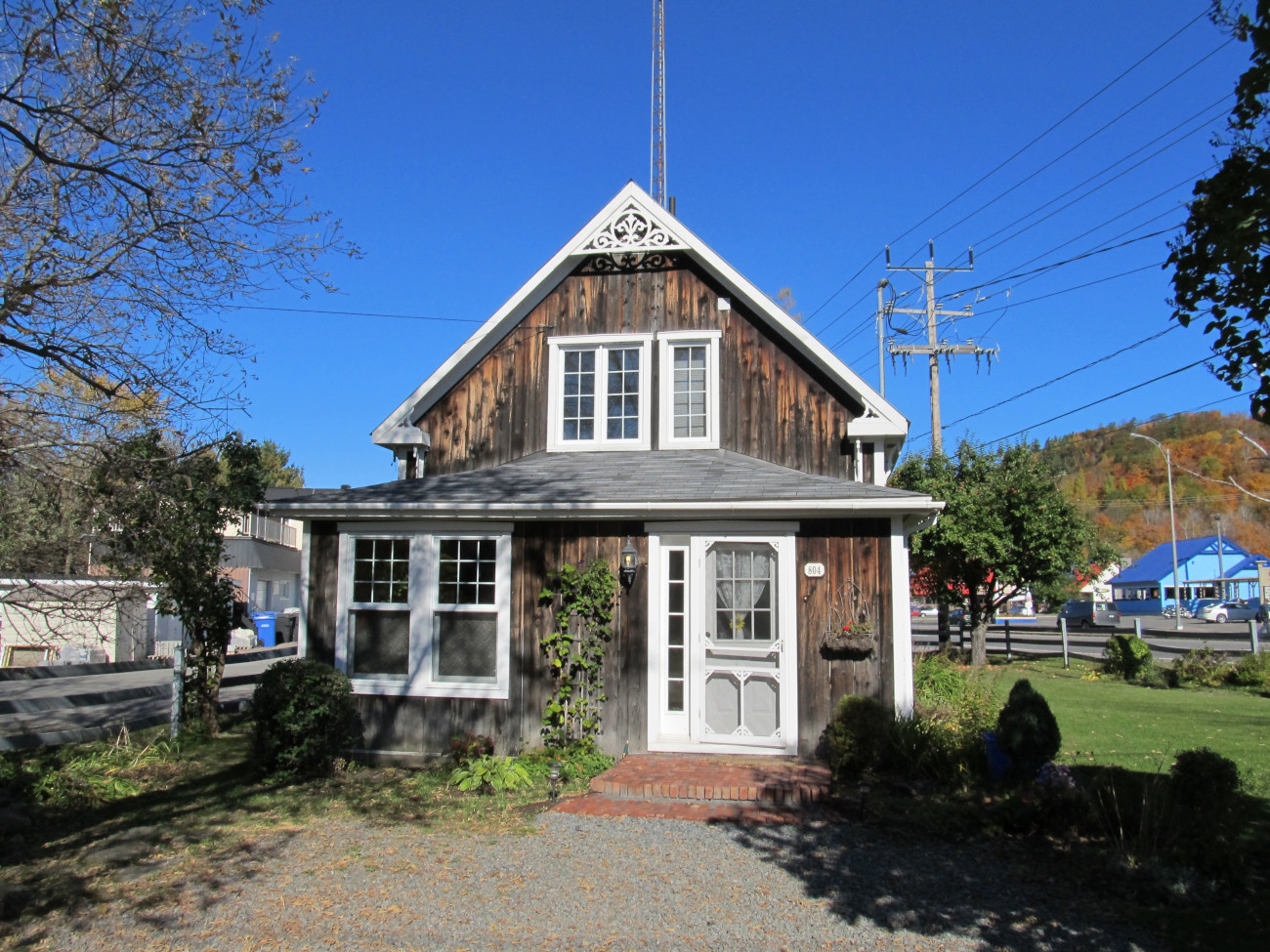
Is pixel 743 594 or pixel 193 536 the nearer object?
pixel 743 594

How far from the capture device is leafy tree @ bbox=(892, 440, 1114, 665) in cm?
2225

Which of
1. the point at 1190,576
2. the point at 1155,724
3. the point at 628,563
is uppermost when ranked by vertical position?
the point at 1190,576

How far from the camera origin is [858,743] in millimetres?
9102

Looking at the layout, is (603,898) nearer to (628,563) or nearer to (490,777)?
(490,777)

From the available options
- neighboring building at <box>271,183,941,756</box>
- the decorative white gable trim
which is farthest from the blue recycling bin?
the decorative white gable trim

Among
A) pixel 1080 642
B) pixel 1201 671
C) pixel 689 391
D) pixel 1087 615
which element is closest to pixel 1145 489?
pixel 1087 615

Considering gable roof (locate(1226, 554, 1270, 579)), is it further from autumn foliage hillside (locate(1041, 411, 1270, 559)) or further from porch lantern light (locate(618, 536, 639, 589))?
porch lantern light (locate(618, 536, 639, 589))

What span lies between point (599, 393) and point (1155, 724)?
9.14m

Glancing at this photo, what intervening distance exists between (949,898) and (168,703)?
48.2 feet

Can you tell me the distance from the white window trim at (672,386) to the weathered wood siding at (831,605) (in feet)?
8.67

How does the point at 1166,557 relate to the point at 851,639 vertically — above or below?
above

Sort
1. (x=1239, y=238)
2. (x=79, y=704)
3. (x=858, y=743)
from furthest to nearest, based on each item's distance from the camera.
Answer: (x=79, y=704) → (x=858, y=743) → (x=1239, y=238)

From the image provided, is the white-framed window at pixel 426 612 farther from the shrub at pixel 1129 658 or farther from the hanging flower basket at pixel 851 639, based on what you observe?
the shrub at pixel 1129 658

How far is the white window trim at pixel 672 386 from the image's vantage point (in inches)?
484
